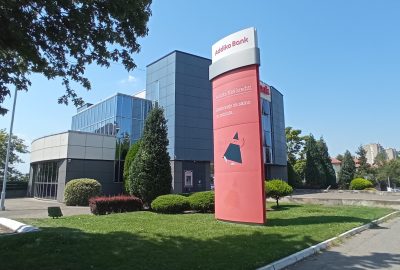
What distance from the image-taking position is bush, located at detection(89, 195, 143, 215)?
1814cm

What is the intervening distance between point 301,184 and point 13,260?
55751 mm

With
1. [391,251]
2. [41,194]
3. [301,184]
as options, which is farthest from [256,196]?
[301,184]

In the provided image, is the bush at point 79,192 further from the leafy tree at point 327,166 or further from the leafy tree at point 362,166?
the leafy tree at point 362,166

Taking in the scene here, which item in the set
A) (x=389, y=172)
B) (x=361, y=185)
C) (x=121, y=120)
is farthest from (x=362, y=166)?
(x=121, y=120)

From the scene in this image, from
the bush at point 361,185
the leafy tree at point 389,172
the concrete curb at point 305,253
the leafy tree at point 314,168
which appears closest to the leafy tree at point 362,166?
the leafy tree at point 389,172

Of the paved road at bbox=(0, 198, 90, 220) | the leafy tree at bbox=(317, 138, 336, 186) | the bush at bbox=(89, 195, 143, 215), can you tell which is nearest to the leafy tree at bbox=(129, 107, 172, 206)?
the bush at bbox=(89, 195, 143, 215)

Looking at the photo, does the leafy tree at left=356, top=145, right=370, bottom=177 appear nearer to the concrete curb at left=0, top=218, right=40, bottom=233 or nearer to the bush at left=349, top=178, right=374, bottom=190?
the bush at left=349, top=178, right=374, bottom=190

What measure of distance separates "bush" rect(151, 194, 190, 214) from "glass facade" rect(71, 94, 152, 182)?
1664cm

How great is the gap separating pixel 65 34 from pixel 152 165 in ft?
41.5

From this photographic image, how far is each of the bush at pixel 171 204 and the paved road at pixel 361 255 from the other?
864cm

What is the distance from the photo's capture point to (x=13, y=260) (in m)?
7.43

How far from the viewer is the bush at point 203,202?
59.5 ft

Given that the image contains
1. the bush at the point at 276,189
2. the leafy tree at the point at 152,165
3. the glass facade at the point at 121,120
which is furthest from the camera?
the glass facade at the point at 121,120

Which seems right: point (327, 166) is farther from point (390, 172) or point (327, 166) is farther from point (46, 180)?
point (46, 180)
